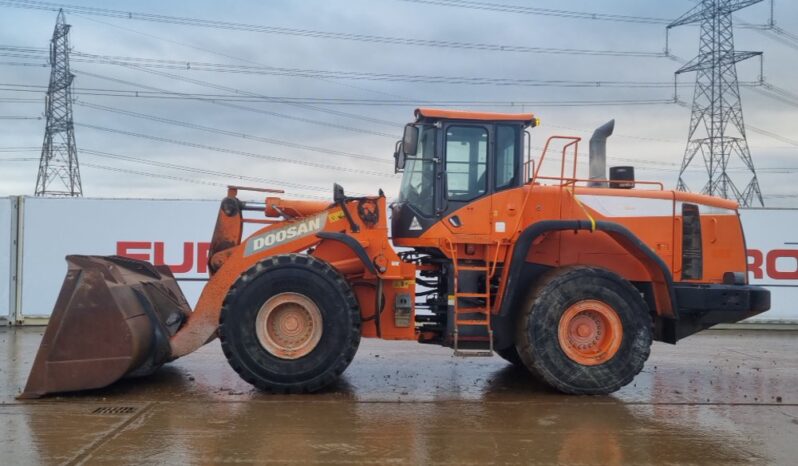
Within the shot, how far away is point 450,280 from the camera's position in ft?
23.2

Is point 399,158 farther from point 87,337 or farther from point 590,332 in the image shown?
point 87,337

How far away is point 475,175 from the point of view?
7.18 m

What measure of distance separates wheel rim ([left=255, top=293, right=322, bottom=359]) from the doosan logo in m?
0.67

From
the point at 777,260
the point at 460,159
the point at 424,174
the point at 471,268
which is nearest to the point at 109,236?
the point at 424,174

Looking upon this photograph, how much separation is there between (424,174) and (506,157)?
860 mm

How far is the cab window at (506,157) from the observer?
717 centimetres

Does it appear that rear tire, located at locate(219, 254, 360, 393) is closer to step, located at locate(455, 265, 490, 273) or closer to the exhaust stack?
step, located at locate(455, 265, 490, 273)

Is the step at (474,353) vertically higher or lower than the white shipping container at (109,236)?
lower

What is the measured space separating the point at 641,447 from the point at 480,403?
5.52 feet

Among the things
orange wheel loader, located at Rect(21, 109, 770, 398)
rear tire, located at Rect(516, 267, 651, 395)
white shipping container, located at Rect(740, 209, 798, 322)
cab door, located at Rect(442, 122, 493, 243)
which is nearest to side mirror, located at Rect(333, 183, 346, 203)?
orange wheel loader, located at Rect(21, 109, 770, 398)

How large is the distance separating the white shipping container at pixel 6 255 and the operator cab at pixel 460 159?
8.67 m

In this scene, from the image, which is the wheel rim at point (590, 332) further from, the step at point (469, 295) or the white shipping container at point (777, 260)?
the white shipping container at point (777, 260)

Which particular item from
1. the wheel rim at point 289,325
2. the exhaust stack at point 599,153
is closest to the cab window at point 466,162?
the exhaust stack at point 599,153

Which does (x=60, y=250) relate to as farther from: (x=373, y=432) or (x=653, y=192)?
(x=653, y=192)
